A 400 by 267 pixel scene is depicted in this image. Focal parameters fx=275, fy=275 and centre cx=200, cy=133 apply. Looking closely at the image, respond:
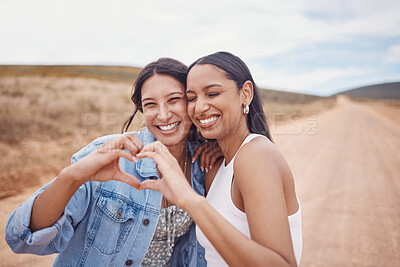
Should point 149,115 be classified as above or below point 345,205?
above

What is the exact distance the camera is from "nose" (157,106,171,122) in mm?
2201

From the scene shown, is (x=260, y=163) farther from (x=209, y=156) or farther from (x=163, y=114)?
(x=163, y=114)

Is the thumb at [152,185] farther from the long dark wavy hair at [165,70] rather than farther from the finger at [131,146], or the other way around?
the long dark wavy hair at [165,70]

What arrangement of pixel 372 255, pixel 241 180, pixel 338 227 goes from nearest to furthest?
pixel 241 180, pixel 372 255, pixel 338 227

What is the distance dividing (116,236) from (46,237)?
468mm

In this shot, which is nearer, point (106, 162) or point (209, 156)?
point (106, 162)

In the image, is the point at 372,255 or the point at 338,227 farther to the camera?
the point at 338,227

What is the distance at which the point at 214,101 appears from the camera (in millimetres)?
1979

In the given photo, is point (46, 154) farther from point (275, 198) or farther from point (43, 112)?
point (275, 198)

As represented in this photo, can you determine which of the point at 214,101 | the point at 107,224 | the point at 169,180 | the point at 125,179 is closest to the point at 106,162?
the point at 125,179

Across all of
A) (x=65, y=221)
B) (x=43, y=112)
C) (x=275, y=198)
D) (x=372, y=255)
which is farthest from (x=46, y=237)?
(x=43, y=112)

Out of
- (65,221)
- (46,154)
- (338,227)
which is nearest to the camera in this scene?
(65,221)

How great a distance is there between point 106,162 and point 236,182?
2.55 feet

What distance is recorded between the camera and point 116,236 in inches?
75.5
